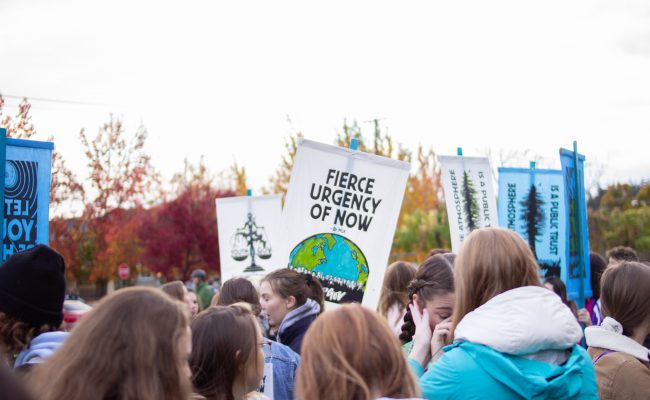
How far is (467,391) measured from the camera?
3.16m

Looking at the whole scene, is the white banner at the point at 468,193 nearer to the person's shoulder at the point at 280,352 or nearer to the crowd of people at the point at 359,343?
the crowd of people at the point at 359,343

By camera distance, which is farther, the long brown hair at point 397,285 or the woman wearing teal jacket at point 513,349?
the long brown hair at point 397,285

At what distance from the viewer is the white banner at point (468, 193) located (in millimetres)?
8234

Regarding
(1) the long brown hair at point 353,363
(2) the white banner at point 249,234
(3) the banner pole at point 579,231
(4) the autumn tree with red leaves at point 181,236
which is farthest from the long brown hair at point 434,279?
(4) the autumn tree with red leaves at point 181,236

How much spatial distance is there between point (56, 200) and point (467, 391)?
16557mm

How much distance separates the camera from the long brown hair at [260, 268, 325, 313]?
555 cm

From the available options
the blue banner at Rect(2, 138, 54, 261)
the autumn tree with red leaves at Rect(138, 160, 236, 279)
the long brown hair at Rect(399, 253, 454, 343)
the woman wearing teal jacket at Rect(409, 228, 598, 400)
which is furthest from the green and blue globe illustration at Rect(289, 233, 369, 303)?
the autumn tree with red leaves at Rect(138, 160, 236, 279)

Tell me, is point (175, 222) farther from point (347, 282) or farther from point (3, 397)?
point (3, 397)

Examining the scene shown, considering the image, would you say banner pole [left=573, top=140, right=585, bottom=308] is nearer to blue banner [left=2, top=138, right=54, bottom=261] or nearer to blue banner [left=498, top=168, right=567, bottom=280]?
blue banner [left=498, top=168, right=567, bottom=280]

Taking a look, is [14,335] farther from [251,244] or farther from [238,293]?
[251,244]

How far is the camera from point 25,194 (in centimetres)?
533

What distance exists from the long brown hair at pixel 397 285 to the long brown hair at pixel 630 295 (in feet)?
8.02

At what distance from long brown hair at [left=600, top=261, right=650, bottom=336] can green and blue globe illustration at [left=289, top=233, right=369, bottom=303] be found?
2.53 metres

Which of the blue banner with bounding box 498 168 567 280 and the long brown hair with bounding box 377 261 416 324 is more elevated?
the blue banner with bounding box 498 168 567 280
